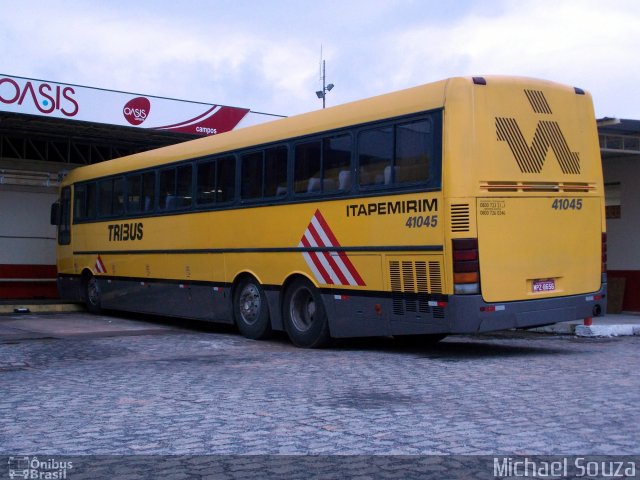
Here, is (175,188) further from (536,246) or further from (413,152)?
(536,246)

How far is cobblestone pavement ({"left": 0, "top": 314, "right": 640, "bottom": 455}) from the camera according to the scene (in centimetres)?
634

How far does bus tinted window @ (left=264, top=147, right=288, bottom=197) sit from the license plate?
409 centimetres

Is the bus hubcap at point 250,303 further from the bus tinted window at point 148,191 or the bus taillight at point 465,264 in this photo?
the bus taillight at point 465,264

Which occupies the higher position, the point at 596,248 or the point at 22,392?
the point at 596,248

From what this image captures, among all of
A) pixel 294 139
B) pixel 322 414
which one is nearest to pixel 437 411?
pixel 322 414

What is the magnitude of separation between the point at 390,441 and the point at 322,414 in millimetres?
1153

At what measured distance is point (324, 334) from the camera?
12773 mm

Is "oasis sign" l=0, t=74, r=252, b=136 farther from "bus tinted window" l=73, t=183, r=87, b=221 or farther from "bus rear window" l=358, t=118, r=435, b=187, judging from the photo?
"bus rear window" l=358, t=118, r=435, b=187

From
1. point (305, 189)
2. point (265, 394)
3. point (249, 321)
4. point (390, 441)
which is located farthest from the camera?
point (249, 321)

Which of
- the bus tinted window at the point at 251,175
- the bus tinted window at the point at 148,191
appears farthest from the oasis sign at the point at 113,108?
the bus tinted window at the point at 251,175

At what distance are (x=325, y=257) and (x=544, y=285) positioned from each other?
10.0 feet

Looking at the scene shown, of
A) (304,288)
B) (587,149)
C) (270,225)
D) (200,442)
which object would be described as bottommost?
(200,442)

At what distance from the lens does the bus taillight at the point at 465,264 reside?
10.7 metres

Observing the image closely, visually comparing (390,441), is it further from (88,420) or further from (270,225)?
(270,225)
